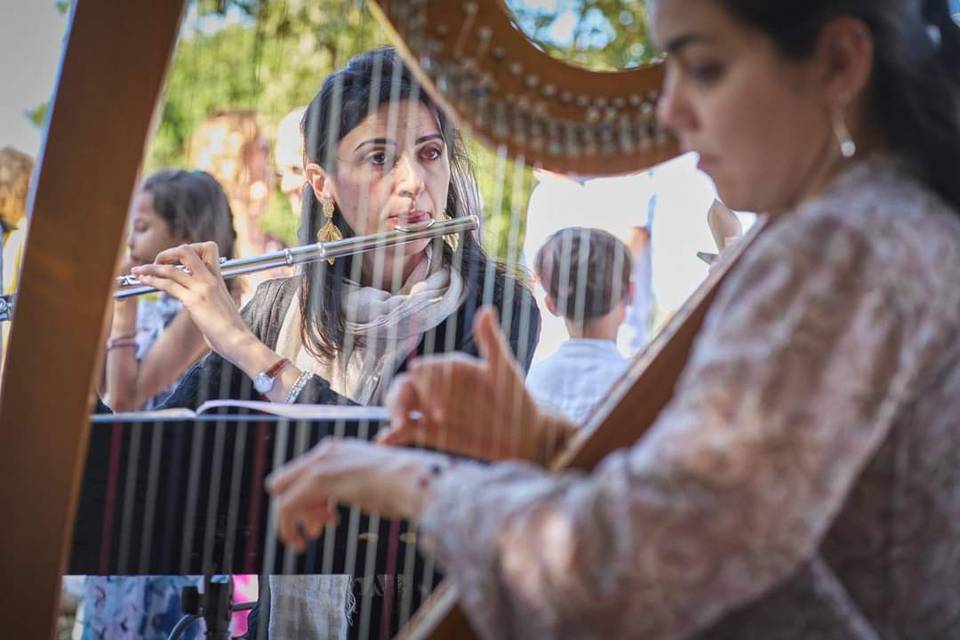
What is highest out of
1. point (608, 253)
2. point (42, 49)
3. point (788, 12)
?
point (42, 49)

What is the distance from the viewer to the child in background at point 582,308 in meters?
2.85

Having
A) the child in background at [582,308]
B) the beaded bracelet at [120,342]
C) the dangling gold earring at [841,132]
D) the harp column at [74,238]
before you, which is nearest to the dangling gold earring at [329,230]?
the child in background at [582,308]

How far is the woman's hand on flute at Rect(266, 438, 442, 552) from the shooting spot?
1069mm

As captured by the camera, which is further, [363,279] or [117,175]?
[363,279]

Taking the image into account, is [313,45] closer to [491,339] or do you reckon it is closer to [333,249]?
[333,249]

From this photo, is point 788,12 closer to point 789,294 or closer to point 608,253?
point 789,294

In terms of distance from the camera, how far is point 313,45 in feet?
8.63

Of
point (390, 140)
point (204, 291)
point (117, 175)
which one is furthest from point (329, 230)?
point (117, 175)

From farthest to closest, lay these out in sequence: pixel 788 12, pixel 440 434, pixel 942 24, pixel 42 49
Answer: pixel 42 49
pixel 440 434
pixel 942 24
pixel 788 12

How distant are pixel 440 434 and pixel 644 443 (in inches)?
16.0

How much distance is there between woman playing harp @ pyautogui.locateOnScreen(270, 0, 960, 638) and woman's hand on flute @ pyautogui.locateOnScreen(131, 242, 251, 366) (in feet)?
5.76

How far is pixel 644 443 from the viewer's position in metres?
→ 0.98

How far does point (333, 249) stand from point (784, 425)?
6.84ft

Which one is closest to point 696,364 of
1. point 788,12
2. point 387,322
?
point 788,12
